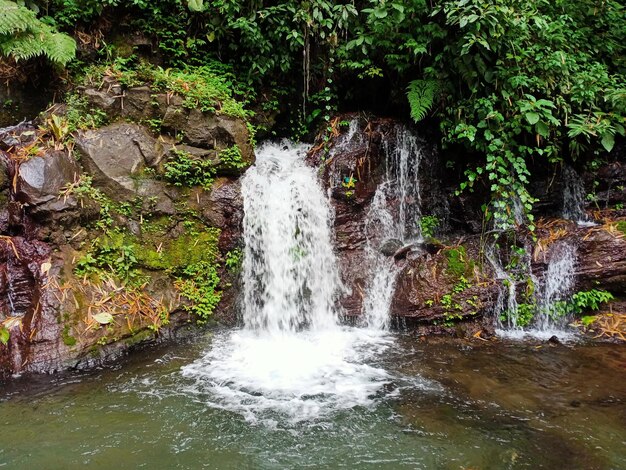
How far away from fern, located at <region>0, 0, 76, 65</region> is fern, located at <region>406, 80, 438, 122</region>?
5.32 m

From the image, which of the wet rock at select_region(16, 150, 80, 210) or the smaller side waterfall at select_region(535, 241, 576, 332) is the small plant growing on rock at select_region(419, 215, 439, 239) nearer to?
the smaller side waterfall at select_region(535, 241, 576, 332)

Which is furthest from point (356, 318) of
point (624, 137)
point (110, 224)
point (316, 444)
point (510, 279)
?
point (624, 137)

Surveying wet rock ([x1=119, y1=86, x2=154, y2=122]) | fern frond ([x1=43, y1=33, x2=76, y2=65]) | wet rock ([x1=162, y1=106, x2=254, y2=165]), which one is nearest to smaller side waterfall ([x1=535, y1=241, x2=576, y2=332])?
wet rock ([x1=162, y1=106, x2=254, y2=165])

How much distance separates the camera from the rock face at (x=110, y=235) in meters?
5.00

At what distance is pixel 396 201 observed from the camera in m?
7.63

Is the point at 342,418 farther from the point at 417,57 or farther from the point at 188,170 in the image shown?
the point at 417,57

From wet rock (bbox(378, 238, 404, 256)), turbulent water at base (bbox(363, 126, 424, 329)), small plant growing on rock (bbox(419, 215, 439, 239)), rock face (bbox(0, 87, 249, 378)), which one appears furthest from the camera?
small plant growing on rock (bbox(419, 215, 439, 239))

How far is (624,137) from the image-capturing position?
25.1 feet

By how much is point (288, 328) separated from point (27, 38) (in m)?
5.75

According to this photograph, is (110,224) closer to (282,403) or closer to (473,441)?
(282,403)

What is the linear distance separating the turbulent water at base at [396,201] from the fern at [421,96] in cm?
97

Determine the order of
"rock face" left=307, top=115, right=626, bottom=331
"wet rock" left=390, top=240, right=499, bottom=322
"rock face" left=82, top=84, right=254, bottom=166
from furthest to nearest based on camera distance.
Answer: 1. "rock face" left=82, top=84, right=254, bottom=166
2. "rock face" left=307, top=115, right=626, bottom=331
3. "wet rock" left=390, top=240, right=499, bottom=322

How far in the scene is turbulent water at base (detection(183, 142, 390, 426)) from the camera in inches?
169

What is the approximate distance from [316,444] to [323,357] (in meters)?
1.81
